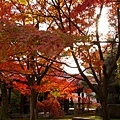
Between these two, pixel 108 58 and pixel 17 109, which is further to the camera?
pixel 17 109

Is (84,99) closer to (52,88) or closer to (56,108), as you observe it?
(56,108)

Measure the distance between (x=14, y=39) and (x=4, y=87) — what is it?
1331 centimetres

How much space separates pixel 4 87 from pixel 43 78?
434 cm

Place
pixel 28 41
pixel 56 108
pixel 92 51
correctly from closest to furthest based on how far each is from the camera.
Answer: pixel 28 41 < pixel 92 51 < pixel 56 108

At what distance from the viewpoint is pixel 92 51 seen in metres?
11.2

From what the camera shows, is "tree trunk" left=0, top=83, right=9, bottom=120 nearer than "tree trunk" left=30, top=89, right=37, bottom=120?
No

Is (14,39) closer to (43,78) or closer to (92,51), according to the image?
(92,51)

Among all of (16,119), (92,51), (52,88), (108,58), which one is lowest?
(16,119)

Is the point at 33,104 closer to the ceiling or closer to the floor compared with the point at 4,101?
closer to the floor

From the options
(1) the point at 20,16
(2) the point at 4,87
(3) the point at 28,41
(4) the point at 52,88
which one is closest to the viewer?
(3) the point at 28,41

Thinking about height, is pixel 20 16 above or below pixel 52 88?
above

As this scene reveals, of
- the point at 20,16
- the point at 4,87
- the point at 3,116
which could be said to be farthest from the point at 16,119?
the point at 20,16

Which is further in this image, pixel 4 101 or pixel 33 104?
pixel 4 101

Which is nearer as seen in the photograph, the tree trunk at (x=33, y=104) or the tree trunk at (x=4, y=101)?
the tree trunk at (x=33, y=104)
